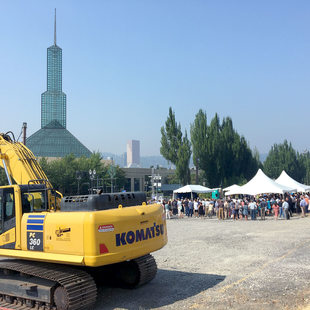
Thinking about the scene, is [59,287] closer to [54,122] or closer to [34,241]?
[34,241]

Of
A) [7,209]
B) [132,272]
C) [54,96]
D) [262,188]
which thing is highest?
[54,96]

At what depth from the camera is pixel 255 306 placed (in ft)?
24.3

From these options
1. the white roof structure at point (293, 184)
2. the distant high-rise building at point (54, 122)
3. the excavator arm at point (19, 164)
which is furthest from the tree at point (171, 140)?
the excavator arm at point (19, 164)

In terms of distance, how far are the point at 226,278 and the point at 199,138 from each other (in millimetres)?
50306

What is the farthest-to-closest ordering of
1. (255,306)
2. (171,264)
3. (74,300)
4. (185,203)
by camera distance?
1. (185,203)
2. (171,264)
3. (255,306)
4. (74,300)

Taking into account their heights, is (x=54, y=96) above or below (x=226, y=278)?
above

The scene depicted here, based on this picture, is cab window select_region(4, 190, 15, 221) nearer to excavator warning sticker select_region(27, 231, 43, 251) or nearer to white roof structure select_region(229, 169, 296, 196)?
excavator warning sticker select_region(27, 231, 43, 251)

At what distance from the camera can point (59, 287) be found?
715cm

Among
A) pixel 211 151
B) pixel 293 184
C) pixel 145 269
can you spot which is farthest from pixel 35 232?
pixel 211 151

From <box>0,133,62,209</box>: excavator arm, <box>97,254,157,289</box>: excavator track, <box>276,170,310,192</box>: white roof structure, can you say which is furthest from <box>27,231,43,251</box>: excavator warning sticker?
<box>276,170,310,192</box>: white roof structure

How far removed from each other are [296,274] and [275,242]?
17.9ft

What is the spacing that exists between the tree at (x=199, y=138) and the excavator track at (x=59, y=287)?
51.4 metres

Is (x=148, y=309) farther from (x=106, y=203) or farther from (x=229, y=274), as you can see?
(x=229, y=274)

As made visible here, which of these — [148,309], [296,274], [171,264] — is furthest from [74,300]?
[296,274]
